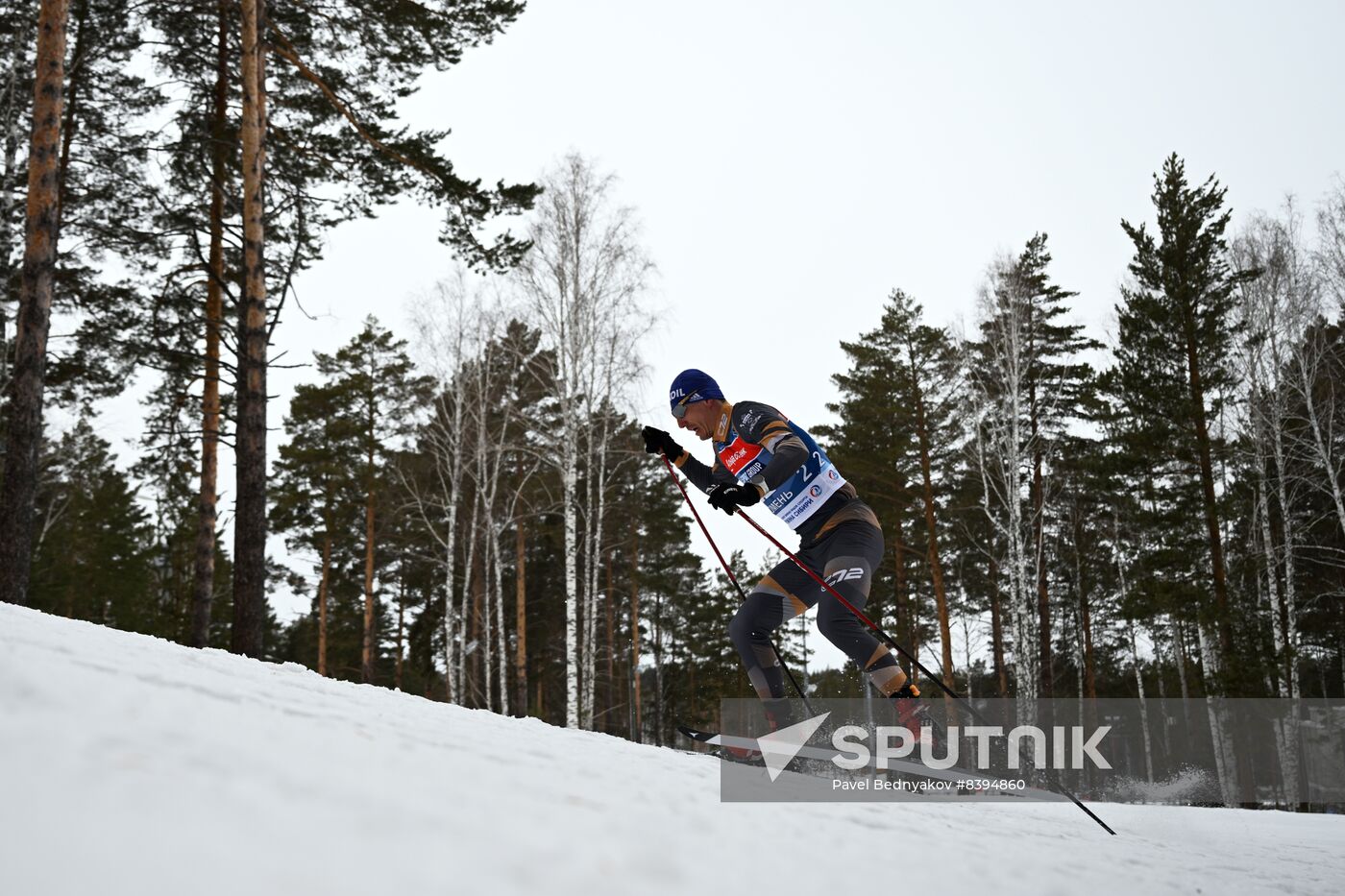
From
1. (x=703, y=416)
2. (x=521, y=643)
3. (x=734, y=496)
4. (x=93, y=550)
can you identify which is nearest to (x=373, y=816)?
(x=734, y=496)

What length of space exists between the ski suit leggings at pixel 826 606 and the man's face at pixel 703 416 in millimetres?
801

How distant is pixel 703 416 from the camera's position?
4.23m

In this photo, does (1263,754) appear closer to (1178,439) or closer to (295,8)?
(1178,439)

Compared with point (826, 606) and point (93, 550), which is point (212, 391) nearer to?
point (826, 606)

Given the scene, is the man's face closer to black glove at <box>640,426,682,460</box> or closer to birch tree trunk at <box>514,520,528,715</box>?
black glove at <box>640,426,682,460</box>

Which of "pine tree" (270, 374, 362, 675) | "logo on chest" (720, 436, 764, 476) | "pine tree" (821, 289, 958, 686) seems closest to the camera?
"logo on chest" (720, 436, 764, 476)

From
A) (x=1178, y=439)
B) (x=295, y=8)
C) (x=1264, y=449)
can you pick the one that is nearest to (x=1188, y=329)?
(x=1178, y=439)

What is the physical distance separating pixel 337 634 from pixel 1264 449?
A: 27330mm

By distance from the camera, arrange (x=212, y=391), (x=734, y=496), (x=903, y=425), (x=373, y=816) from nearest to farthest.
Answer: (x=373, y=816)
(x=734, y=496)
(x=212, y=391)
(x=903, y=425)

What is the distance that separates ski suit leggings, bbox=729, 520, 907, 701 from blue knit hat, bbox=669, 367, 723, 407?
94 cm

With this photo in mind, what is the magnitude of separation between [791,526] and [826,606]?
47 centimetres

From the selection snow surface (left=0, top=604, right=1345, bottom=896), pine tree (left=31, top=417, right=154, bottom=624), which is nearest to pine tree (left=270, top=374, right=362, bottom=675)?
pine tree (left=31, top=417, right=154, bottom=624)

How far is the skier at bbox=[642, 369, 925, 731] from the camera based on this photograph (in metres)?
3.91

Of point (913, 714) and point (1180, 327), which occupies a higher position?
point (1180, 327)
